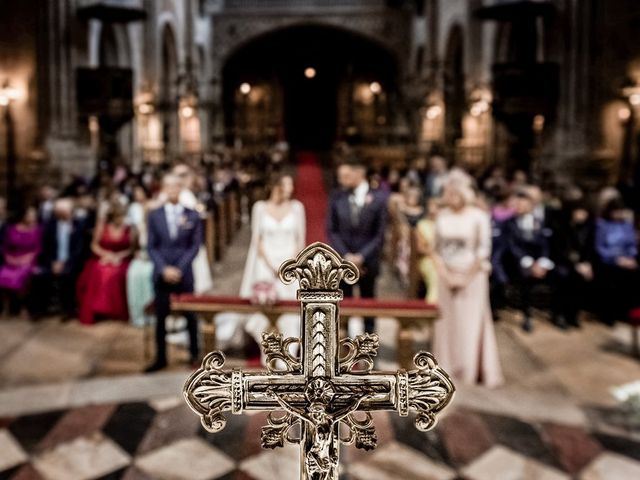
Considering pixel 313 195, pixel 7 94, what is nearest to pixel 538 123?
pixel 313 195

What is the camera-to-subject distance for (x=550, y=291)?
830 cm

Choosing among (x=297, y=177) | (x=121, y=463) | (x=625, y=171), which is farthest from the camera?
(x=297, y=177)

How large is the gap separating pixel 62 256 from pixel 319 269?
23.0ft

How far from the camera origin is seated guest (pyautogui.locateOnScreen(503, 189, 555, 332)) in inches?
311

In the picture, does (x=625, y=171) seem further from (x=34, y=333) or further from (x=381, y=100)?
(x=381, y=100)

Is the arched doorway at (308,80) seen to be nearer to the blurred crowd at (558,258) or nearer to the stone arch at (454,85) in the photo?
the stone arch at (454,85)

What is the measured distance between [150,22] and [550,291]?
50.3 feet

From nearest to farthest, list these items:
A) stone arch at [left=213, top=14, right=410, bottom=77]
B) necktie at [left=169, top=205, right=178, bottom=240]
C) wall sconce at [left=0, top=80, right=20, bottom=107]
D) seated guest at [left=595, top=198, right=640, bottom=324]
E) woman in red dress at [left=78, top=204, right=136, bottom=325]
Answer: necktie at [left=169, top=205, right=178, bottom=240], woman in red dress at [left=78, top=204, right=136, bottom=325], seated guest at [left=595, top=198, right=640, bottom=324], wall sconce at [left=0, top=80, right=20, bottom=107], stone arch at [left=213, top=14, right=410, bottom=77]

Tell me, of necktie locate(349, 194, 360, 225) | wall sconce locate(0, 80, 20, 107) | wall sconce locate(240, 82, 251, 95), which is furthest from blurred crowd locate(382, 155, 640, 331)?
wall sconce locate(240, 82, 251, 95)

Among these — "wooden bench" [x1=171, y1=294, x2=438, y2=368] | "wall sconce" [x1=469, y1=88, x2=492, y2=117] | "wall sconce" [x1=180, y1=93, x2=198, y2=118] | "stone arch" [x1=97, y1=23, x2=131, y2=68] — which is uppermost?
"stone arch" [x1=97, y1=23, x2=131, y2=68]

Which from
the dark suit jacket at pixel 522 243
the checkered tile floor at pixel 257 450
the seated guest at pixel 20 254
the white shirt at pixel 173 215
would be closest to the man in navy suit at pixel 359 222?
the white shirt at pixel 173 215

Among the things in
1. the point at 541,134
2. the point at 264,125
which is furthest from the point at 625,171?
the point at 264,125

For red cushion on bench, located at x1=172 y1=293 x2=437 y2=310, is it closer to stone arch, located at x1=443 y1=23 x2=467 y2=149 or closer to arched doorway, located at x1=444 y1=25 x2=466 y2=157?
arched doorway, located at x1=444 y1=25 x2=466 y2=157

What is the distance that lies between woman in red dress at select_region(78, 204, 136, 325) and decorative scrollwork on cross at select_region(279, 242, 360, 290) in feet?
20.7
